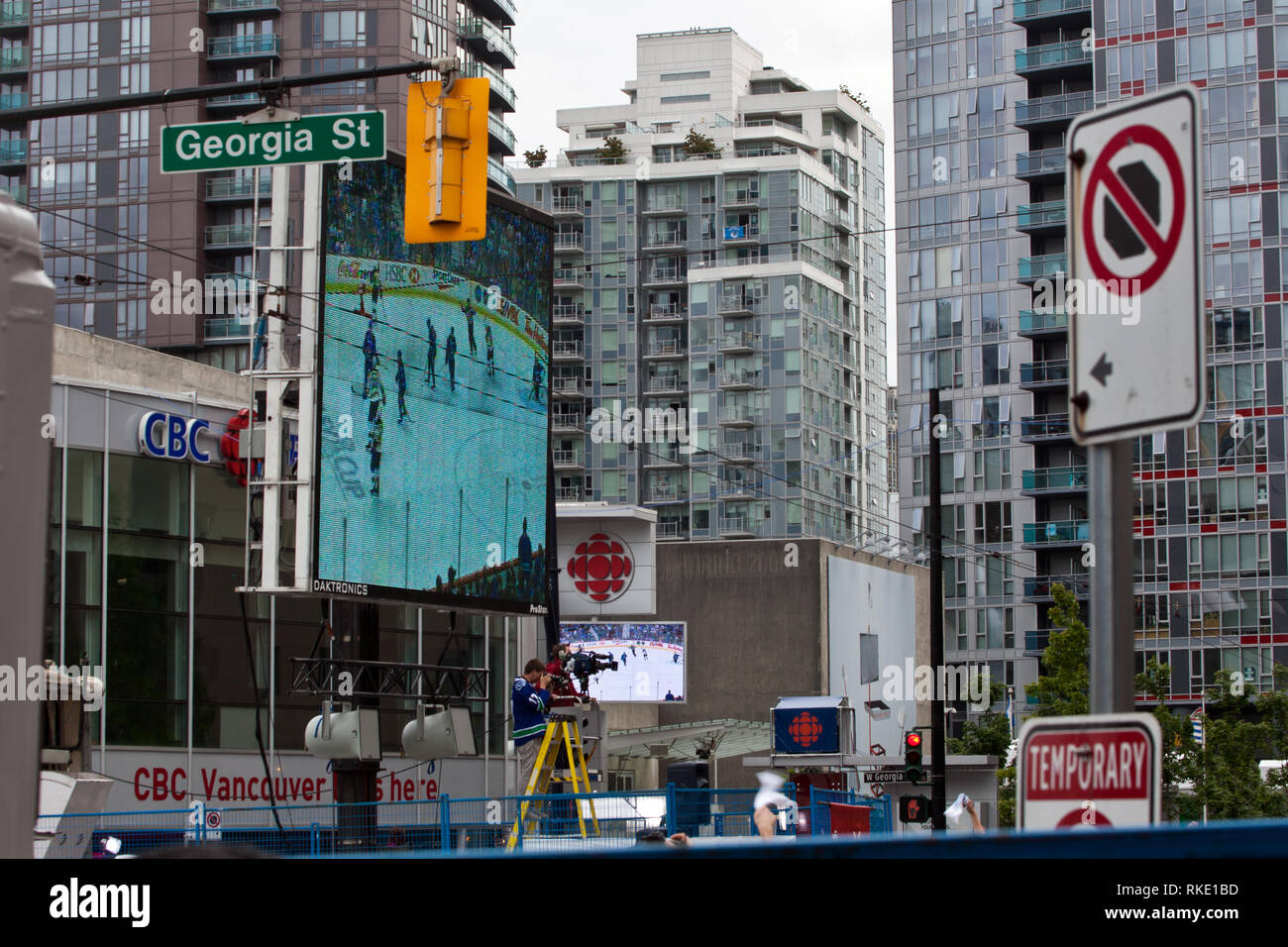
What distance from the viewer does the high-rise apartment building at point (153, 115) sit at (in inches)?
3553

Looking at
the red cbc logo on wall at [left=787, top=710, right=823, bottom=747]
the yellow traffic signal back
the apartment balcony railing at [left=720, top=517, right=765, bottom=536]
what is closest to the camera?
the yellow traffic signal back

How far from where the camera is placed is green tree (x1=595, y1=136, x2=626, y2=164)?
128750 millimetres

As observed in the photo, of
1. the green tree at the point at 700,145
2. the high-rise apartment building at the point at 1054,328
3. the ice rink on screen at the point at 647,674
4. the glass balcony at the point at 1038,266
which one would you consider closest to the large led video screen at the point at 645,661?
the ice rink on screen at the point at 647,674

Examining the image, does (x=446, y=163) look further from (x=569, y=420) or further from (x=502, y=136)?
(x=569, y=420)

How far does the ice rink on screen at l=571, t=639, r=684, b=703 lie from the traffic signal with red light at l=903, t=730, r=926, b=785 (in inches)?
1142

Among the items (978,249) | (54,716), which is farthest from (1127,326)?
(978,249)

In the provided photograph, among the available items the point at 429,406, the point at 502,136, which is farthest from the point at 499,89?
the point at 429,406

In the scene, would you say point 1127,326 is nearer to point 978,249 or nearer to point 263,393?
point 263,393

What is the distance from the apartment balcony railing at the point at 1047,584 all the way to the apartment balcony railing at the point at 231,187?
145ft

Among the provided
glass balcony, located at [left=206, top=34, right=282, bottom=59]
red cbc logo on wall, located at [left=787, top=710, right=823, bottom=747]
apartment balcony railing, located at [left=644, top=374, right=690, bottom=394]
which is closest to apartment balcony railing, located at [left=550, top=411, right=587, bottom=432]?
apartment balcony railing, located at [left=644, top=374, right=690, bottom=394]

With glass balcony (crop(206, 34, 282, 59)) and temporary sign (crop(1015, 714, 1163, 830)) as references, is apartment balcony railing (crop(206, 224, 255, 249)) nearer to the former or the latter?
glass balcony (crop(206, 34, 282, 59))

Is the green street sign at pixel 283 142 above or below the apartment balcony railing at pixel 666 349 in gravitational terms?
below

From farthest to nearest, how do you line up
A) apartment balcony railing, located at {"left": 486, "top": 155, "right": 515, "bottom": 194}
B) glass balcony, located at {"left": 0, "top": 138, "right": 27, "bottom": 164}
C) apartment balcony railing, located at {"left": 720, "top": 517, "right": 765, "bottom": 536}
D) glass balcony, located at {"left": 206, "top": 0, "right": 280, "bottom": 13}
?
apartment balcony railing, located at {"left": 720, "top": 517, "right": 765, "bottom": 536} < glass balcony, located at {"left": 0, "top": 138, "right": 27, "bottom": 164} < apartment balcony railing, located at {"left": 486, "top": 155, "right": 515, "bottom": 194} < glass balcony, located at {"left": 206, "top": 0, "right": 280, "bottom": 13}

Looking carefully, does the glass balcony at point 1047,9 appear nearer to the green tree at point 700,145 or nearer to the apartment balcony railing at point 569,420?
the green tree at point 700,145
